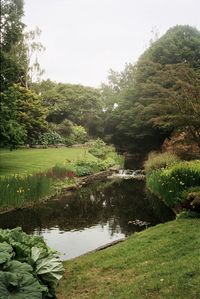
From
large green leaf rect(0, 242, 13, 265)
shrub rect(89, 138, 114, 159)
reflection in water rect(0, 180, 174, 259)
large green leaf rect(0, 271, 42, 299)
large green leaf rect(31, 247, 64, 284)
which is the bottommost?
reflection in water rect(0, 180, 174, 259)

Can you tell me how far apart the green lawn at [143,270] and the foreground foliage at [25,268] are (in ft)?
2.45

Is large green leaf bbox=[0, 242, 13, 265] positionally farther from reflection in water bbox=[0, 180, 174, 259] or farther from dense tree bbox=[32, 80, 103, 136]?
dense tree bbox=[32, 80, 103, 136]

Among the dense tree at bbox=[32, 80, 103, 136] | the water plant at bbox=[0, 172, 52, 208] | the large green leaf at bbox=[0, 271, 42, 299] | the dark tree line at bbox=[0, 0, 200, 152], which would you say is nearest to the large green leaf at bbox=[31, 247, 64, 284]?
the large green leaf at bbox=[0, 271, 42, 299]

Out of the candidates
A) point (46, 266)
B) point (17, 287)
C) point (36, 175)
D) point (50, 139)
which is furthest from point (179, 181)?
point (50, 139)

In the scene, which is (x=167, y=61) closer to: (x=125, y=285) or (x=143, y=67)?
(x=143, y=67)

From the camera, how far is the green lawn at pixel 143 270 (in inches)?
229

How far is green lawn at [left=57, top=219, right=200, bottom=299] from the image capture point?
19.1 ft

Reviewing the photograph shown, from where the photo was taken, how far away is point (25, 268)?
17.3 feet

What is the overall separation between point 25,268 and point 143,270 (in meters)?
2.52

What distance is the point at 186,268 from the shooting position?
20.9 ft

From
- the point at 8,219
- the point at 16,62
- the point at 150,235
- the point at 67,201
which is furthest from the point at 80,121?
the point at 150,235

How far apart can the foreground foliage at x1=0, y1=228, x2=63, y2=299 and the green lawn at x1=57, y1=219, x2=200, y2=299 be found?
748 millimetres

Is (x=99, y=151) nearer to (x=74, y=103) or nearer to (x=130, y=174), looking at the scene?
(x=130, y=174)

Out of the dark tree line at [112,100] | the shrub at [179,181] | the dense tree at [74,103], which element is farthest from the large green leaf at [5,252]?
the dense tree at [74,103]
